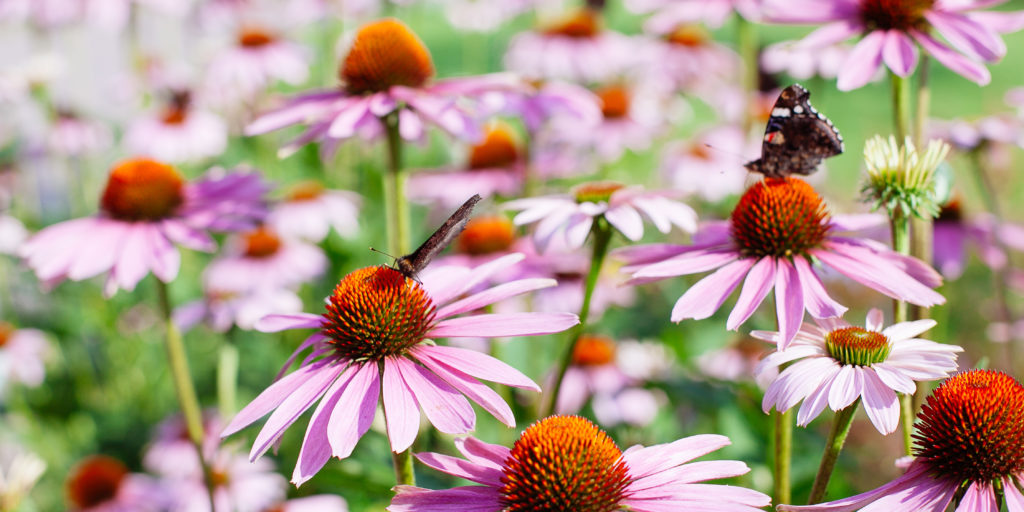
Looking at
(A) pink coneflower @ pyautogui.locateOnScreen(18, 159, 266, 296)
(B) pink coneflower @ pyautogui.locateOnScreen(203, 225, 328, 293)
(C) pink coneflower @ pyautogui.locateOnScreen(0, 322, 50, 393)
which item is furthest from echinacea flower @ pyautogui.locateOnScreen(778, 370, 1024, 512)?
(C) pink coneflower @ pyautogui.locateOnScreen(0, 322, 50, 393)

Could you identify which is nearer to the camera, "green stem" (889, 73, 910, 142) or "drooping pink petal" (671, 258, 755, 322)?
"drooping pink petal" (671, 258, 755, 322)

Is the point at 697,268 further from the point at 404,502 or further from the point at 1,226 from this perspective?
the point at 1,226

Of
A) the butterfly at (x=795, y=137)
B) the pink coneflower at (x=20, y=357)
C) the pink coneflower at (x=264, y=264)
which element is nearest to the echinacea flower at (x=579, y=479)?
the butterfly at (x=795, y=137)

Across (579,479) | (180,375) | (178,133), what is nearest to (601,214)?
(579,479)

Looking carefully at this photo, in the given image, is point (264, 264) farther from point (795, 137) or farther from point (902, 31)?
point (902, 31)

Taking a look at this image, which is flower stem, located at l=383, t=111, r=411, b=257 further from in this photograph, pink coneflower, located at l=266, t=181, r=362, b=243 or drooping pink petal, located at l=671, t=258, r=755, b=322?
pink coneflower, located at l=266, t=181, r=362, b=243
